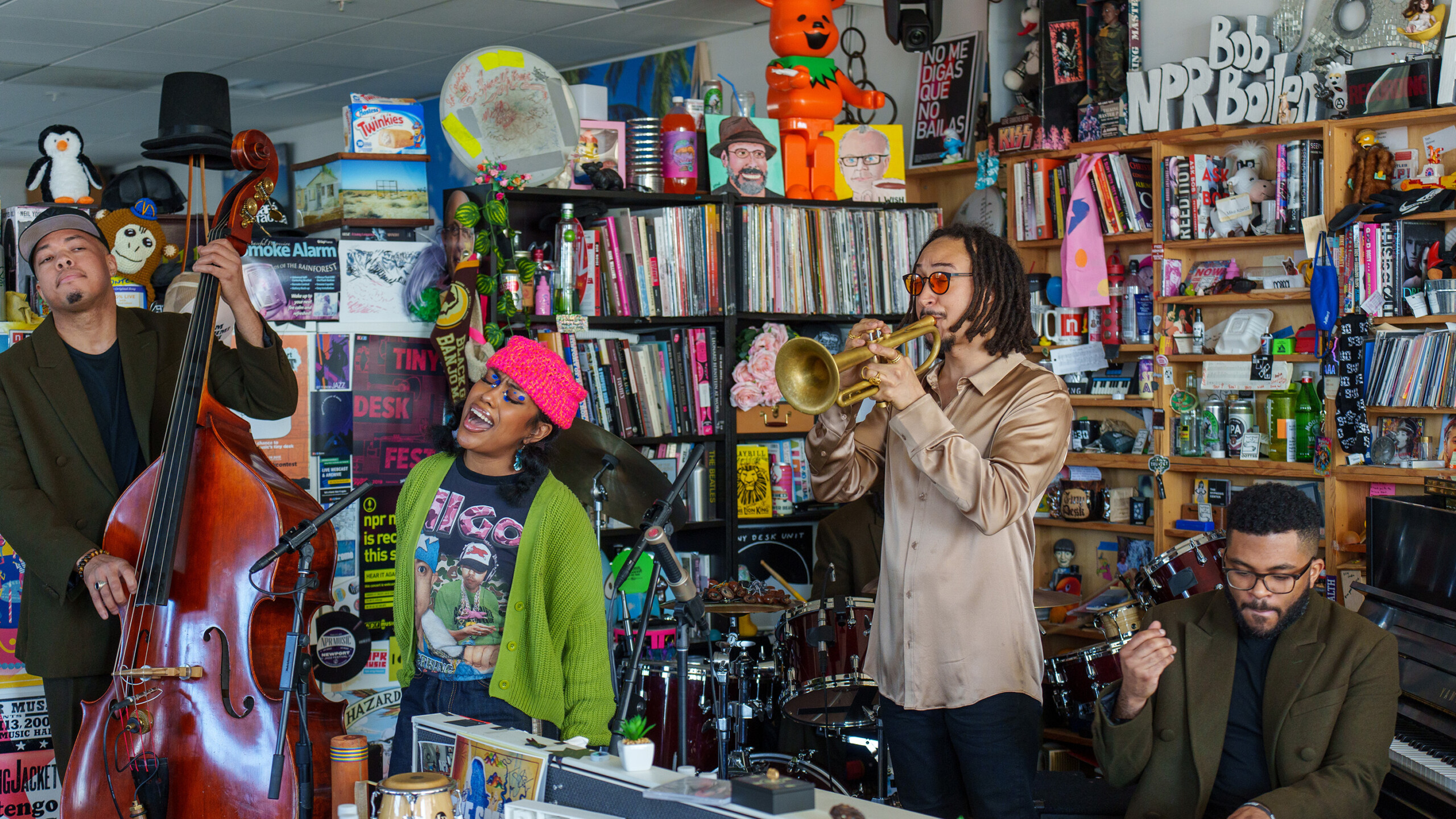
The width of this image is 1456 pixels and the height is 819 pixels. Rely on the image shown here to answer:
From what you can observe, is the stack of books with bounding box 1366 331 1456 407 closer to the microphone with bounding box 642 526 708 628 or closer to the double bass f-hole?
the microphone with bounding box 642 526 708 628

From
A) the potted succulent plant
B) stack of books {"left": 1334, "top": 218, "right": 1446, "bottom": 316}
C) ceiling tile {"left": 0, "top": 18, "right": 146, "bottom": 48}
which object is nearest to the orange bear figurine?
stack of books {"left": 1334, "top": 218, "right": 1446, "bottom": 316}

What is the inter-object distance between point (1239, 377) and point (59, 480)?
11.8 feet

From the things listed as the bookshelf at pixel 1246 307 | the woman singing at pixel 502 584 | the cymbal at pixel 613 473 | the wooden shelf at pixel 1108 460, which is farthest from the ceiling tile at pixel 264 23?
the woman singing at pixel 502 584

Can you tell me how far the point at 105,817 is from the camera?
7.79ft

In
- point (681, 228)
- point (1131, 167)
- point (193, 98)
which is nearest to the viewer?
point (193, 98)

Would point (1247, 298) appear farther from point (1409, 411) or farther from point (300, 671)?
point (300, 671)

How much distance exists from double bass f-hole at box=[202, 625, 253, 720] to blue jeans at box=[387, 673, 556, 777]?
29 centimetres

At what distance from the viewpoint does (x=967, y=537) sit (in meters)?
2.22

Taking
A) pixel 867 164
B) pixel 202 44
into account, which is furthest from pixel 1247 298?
pixel 202 44

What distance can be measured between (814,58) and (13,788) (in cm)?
333

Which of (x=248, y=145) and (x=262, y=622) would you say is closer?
(x=262, y=622)

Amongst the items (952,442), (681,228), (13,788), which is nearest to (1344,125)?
(681,228)

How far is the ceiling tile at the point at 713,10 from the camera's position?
5961 mm

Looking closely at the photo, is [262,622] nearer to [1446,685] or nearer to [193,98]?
[193,98]
